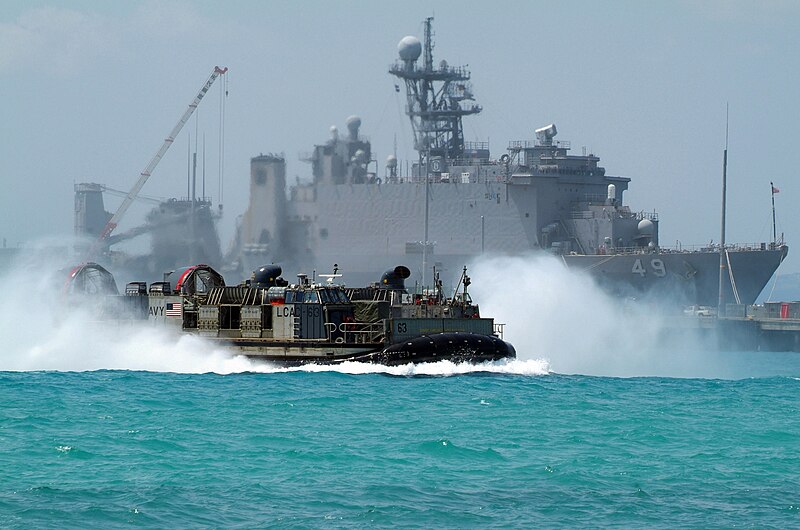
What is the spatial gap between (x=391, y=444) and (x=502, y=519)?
23.2 feet

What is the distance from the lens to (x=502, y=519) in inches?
795

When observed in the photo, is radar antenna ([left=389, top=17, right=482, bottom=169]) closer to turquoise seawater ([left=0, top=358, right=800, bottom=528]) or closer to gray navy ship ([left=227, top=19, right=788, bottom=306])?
gray navy ship ([left=227, top=19, right=788, bottom=306])

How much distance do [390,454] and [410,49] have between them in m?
77.3

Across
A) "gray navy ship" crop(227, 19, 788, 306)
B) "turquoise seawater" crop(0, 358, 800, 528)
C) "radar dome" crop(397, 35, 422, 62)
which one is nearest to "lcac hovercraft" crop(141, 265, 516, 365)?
"turquoise seawater" crop(0, 358, 800, 528)

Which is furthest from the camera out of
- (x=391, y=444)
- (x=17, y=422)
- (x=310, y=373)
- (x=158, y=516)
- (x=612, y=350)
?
(x=612, y=350)

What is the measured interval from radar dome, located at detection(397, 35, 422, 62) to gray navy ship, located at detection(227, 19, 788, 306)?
475 centimetres

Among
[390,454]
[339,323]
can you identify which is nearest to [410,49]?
[339,323]

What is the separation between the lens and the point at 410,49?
329 feet

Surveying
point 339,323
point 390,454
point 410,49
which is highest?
point 410,49

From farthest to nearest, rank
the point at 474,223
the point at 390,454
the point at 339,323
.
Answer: the point at 474,223 → the point at 339,323 → the point at 390,454

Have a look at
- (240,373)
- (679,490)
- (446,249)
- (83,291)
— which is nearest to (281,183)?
(446,249)

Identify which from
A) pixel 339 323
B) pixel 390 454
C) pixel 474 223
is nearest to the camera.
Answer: pixel 390 454

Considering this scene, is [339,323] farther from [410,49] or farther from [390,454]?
[410,49]

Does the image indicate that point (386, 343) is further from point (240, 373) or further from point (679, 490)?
point (679, 490)
